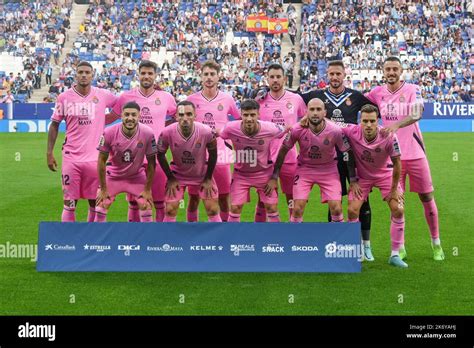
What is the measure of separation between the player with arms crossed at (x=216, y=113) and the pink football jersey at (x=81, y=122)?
123 centimetres

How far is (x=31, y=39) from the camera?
134 feet

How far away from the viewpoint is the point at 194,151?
990 centimetres

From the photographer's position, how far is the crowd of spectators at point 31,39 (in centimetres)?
3687

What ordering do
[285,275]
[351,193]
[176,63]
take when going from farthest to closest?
[176,63] < [351,193] < [285,275]

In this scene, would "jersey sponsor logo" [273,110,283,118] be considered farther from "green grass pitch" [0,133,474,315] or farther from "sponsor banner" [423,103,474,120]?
"sponsor banner" [423,103,474,120]

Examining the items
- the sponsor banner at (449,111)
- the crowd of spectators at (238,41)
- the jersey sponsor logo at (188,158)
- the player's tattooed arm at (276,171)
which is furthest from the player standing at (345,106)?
the crowd of spectators at (238,41)

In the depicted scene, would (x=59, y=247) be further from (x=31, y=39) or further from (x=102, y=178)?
(x=31, y=39)

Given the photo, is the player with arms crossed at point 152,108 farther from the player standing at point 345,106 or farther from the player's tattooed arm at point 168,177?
the player standing at point 345,106

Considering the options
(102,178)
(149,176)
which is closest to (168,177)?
(149,176)

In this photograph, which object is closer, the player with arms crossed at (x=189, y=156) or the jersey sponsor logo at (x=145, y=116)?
the player with arms crossed at (x=189, y=156)

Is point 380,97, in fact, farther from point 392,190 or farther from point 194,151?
point 194,151

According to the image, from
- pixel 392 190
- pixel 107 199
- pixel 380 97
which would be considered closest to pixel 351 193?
pixel 392 190

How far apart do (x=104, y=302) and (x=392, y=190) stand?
3548mm

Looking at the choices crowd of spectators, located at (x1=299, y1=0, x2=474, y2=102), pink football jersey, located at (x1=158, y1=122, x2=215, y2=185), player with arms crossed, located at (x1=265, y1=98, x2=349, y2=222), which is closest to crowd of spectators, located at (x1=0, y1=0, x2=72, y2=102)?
crowd of spectators, located at (x1=299, y1=0, x2=474, y2=102)
